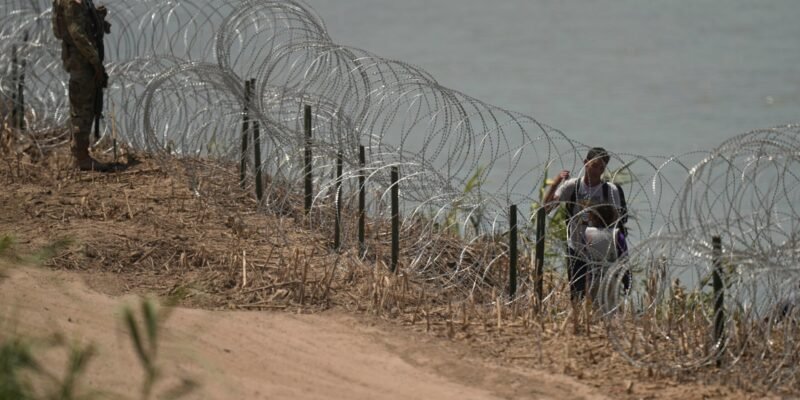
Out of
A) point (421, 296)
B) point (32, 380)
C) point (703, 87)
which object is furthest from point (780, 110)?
point (32, 380)

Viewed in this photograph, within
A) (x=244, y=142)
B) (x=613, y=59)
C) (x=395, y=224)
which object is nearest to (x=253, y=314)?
(x=395, y=224)

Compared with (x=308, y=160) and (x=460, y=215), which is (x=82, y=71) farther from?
(x=460, y=215)

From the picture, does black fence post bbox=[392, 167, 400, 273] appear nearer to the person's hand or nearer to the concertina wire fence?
the concertina wire fence

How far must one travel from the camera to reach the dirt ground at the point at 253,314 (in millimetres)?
7906

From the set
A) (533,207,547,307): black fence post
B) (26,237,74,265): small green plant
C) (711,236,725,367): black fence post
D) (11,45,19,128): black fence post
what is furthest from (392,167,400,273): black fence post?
(11,45,19,128): black fence post

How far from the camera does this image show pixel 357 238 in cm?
1088

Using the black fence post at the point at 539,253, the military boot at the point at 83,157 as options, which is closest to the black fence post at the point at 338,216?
the black fence post at the point at 539,253

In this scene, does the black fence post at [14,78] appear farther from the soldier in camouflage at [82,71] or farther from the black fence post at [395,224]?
the black fence post at [395,224]

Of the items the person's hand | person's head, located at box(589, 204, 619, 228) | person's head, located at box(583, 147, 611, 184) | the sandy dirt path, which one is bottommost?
the sandy dirt path

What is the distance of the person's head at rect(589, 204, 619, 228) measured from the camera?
1009cm

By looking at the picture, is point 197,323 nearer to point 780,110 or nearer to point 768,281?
point 768,281

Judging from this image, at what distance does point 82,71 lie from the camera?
12391 millimetres

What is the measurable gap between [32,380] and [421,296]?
2.97 metres

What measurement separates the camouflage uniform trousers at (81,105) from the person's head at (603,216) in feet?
14.3
